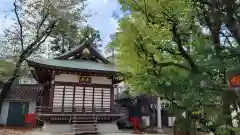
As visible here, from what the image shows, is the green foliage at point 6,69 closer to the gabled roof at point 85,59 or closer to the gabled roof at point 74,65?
the gabled roof at point 74,65

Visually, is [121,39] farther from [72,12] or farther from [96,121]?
[72,12]

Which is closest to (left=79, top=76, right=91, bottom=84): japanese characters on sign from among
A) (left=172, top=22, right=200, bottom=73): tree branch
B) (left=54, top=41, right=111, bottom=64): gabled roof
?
(left=54, top=41, right=111, bottom=64): gabled roof

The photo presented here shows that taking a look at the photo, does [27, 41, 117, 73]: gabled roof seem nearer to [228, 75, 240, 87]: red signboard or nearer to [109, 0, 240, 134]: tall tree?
[109, 0, 240, 134]: tall tree

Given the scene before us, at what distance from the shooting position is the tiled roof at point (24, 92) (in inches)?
691

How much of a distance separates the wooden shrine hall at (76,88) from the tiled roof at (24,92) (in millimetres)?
3400

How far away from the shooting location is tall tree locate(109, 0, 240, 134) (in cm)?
154

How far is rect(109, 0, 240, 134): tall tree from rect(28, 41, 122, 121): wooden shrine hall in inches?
391

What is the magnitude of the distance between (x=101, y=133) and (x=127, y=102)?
24.4ft

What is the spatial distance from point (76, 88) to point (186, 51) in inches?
462

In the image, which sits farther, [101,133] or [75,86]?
[75,86]

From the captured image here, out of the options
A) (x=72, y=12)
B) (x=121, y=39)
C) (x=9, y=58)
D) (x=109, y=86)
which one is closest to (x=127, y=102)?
(x=109, y=86)

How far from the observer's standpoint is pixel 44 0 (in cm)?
1467

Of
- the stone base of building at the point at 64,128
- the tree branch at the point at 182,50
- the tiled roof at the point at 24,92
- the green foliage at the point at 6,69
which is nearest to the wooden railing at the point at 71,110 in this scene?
the stone base of building at the point at 64,128

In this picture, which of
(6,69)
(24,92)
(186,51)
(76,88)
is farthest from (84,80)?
(186,51)
